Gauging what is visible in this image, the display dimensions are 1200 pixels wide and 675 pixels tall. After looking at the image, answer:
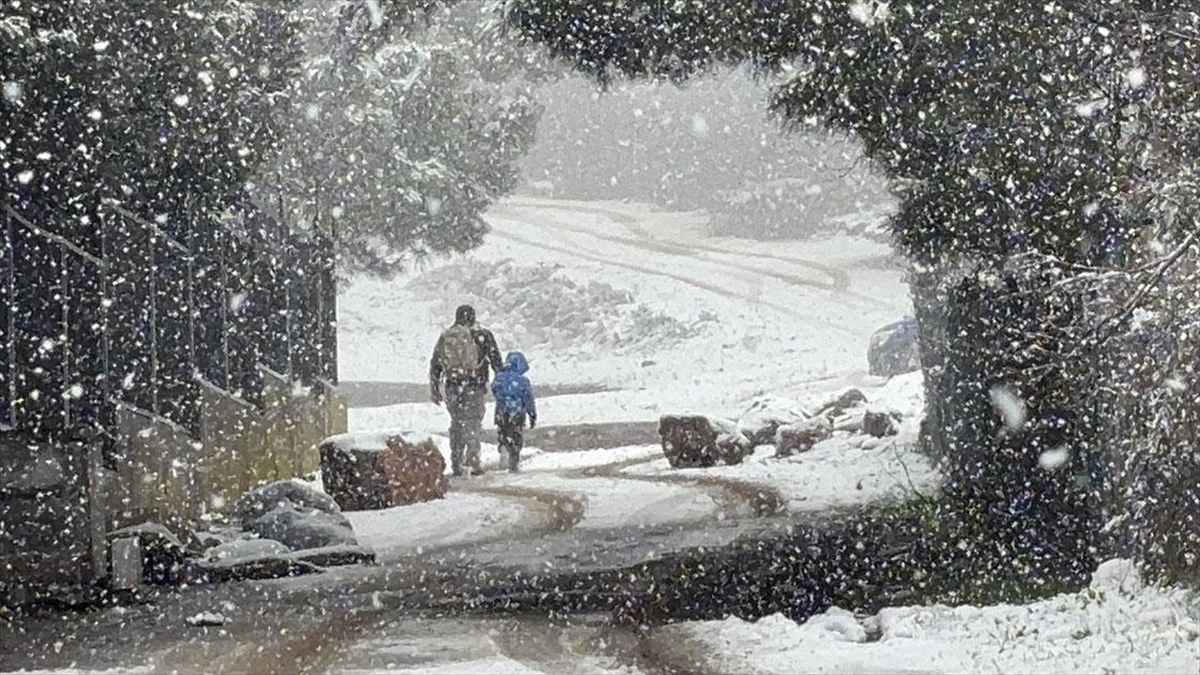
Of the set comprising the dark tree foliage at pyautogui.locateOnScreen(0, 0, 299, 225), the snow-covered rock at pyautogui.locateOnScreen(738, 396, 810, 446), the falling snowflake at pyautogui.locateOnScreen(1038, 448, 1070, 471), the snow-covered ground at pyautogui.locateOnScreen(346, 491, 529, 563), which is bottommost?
the snow-covered ground at pyautogui.locateOnScreen(346, 491, 529, 563)

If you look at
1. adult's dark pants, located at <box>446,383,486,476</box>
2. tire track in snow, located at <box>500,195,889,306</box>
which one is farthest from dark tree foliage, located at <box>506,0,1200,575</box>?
tire track in snow, located at <box>500,195,889,306</box>

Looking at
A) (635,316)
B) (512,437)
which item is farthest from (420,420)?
(512,437)

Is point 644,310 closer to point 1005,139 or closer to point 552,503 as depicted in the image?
point 552,503

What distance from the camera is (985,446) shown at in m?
9.55

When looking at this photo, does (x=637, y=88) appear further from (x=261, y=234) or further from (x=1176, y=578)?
(x=1176, y=578)

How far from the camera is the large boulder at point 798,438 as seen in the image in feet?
55.5

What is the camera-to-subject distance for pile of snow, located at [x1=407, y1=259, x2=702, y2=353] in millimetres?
42125

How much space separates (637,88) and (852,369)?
18.8 meters

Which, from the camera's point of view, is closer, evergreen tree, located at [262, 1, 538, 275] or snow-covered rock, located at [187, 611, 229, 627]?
snow-covered rock, located at [187, 611, 229, 627]

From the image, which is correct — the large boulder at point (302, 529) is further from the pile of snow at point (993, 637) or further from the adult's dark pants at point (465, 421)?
the adult's dark pants at point (465, 421)

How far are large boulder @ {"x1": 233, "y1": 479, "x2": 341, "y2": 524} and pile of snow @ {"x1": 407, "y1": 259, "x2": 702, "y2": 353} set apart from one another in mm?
30743

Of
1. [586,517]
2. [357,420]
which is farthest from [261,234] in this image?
[357,420]

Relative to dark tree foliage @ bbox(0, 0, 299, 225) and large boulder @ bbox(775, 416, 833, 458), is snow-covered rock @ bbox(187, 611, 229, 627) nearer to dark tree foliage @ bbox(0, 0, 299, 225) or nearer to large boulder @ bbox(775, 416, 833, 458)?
dark tree foliage @ bbox(0, 0, 299, 225)

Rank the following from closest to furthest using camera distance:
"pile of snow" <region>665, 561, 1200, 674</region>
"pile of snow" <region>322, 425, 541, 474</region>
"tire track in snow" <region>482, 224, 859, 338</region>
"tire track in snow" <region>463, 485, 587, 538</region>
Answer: "pile of snow" <region>665, 561, 1200, 674</region> < "tire track in snow" <region>463, 485, 587, 538</region> < "pile of snow" <region>322, 425, 541, 474</region> < "tire track in snow" <region>482, 224, 859, 338</region>
